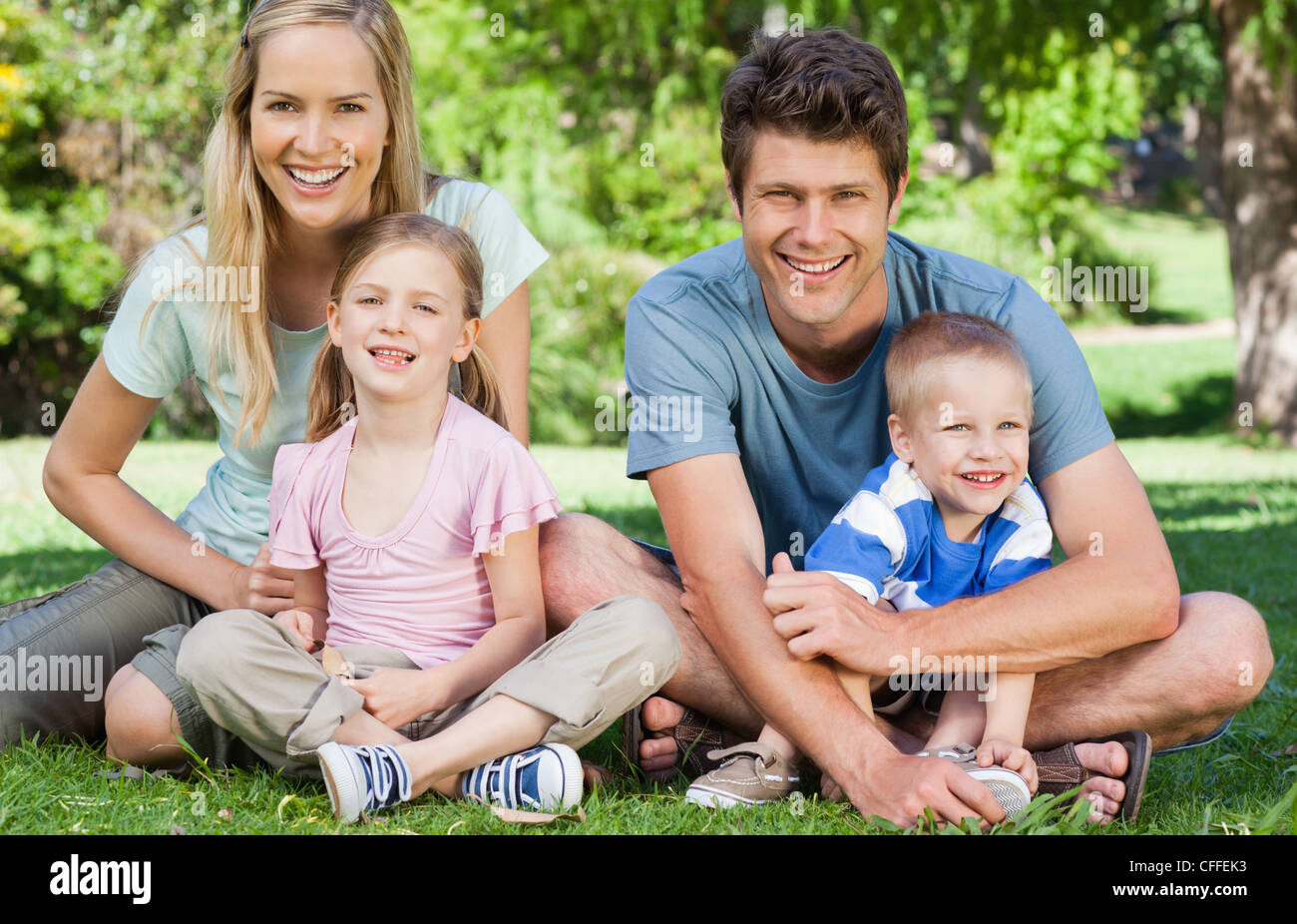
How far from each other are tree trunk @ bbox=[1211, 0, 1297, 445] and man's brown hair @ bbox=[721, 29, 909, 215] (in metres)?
7.96

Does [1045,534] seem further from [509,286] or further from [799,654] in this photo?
[509,286]

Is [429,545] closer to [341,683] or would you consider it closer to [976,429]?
[341,683]

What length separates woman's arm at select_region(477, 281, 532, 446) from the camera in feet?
10.6

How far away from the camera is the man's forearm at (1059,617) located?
2.63m

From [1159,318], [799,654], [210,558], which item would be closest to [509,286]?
[210,558]

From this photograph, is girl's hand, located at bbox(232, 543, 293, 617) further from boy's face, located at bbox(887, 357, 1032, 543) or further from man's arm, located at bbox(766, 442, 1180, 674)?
boy's face, located at bbox(887, 357, 1032, 543)

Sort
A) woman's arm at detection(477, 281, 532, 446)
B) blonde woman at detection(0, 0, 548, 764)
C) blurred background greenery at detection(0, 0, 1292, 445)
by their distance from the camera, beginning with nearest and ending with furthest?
blonde woman at detection(0, 0, 548, 764) → woman's arm at detection(477, 281, 532, 446) → blurred background greenery at detection(0, 0, 1292, 445)

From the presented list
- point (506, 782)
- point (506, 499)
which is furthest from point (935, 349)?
point (506, 782)

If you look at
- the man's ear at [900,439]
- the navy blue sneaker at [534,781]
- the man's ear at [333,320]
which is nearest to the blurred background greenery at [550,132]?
the man's ear at [900,439]

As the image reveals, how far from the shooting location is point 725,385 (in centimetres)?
302

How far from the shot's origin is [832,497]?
10.4 feet

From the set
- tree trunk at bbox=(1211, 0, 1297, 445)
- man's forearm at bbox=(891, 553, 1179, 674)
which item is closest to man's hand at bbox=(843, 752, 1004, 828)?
man's forearm at bbox=(891, 553, 1179, 674)
